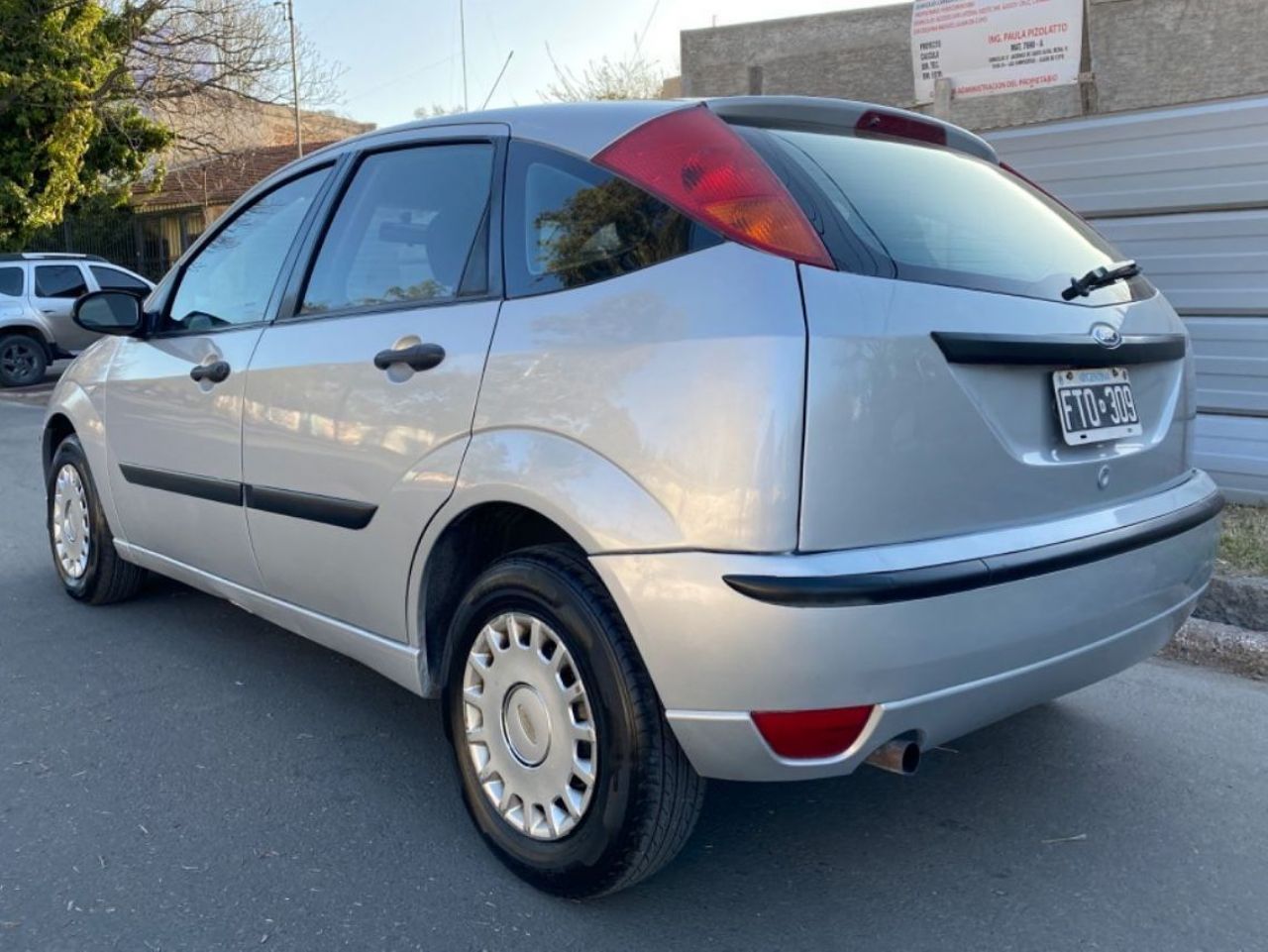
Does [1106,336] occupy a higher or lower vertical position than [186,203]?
lower

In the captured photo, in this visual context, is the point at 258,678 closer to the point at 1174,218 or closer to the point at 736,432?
the point at 736,432

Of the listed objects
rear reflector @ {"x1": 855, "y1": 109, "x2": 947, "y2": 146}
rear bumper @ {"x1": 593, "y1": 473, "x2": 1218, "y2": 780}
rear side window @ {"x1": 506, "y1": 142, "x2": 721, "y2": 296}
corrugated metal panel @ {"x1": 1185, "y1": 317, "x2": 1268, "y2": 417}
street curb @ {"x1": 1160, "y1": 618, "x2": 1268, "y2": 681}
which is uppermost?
rear reflector @ {"x1": 855, "y1": 109, "x2": 947, "y2": 146}

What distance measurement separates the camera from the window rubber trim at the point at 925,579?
6.91 ft

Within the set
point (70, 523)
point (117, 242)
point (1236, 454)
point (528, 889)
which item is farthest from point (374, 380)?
point (117, 242)

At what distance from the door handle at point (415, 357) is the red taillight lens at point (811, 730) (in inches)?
46.9

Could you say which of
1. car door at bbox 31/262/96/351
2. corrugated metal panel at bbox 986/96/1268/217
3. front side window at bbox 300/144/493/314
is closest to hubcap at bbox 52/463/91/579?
front side window at bbox 300/144/493/314

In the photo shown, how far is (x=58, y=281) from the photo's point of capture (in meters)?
15.0

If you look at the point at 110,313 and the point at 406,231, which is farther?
the point at 110,313

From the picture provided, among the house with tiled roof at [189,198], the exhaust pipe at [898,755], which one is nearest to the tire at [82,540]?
the exhaust pipe at [898,755]

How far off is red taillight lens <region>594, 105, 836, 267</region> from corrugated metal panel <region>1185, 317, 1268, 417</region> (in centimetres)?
429

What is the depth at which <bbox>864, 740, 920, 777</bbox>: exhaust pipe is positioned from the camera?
2.29m

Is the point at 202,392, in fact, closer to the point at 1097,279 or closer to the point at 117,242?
the point at 1097,279

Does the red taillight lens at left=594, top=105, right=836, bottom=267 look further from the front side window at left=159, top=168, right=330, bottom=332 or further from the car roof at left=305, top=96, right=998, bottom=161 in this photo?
the front side window at left=159, top=168, right=330, bottom=332

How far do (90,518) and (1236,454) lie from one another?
18.0 ft
